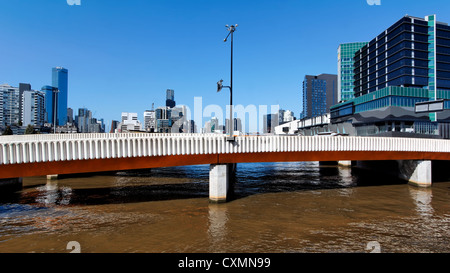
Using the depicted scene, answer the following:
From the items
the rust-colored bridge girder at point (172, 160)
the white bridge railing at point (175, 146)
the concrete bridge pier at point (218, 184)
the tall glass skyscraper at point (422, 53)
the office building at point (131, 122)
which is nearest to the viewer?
the white bridge railing at point (175, 146)

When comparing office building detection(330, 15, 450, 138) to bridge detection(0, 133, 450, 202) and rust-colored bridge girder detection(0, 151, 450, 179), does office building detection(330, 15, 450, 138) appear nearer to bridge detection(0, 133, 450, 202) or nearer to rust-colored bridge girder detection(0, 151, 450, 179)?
bridge detection(0, 133, 450, 202)

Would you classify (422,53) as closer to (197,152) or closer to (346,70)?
(346,70)

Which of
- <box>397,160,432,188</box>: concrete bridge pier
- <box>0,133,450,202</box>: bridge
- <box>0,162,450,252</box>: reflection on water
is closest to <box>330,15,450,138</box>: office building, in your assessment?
<box>397,160,432,188</box>: concrete bridge pier

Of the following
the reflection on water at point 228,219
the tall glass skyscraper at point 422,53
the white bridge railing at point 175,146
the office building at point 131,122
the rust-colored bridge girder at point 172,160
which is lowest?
the reflection on water at point 228,219

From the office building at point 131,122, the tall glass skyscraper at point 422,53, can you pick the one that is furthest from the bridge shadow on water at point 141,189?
the office building at point 131,122

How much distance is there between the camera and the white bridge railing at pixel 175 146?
16.0 meters

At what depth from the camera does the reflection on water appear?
41.9 feet

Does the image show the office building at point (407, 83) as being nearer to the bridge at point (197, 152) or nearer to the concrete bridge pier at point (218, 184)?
the bridge at point (197, 152)

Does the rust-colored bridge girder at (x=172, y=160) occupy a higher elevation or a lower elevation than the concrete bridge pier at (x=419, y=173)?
higher

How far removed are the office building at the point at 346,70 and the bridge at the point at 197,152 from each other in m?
161

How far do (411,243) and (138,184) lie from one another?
1021 inches

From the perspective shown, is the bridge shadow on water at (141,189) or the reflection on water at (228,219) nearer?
the reflection on water at (228,219)

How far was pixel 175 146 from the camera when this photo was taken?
781 inches
